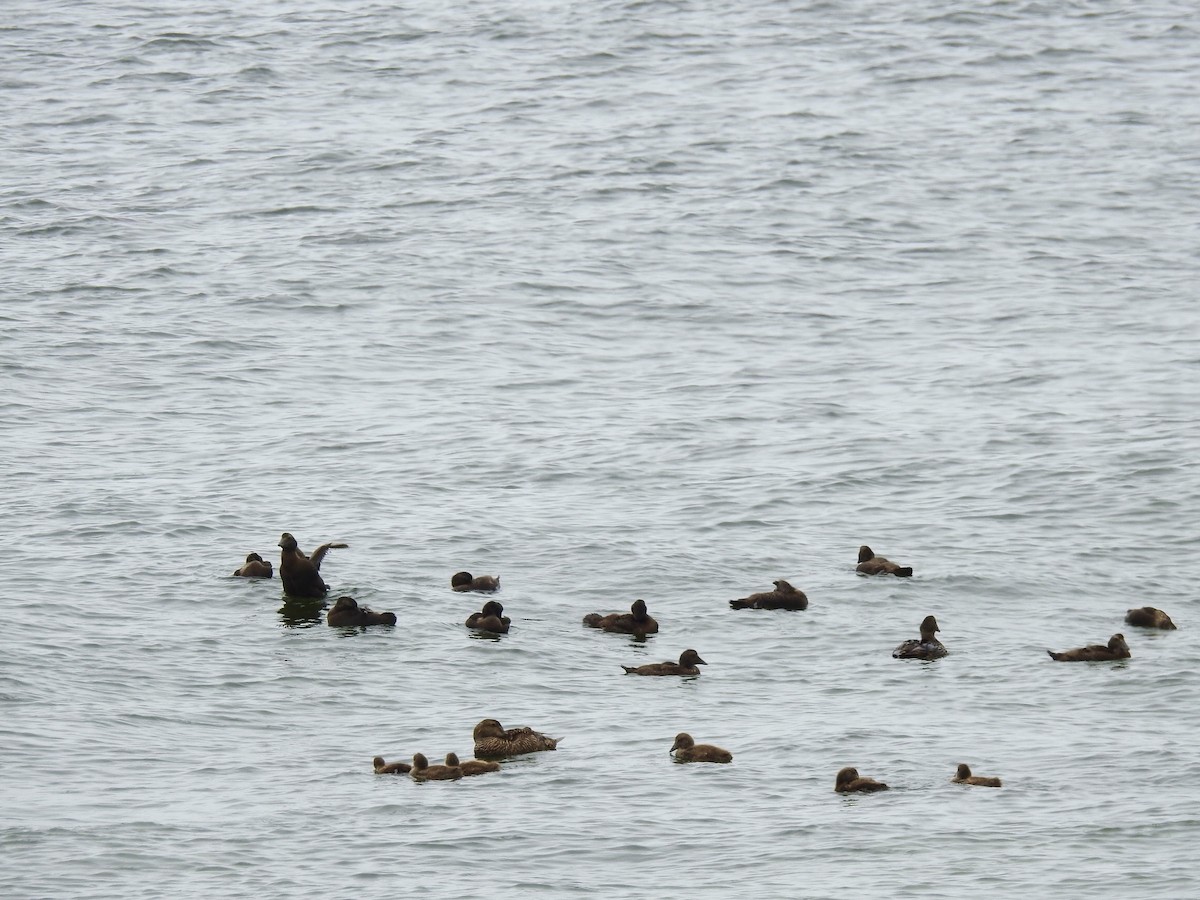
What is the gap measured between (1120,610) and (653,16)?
131 feet

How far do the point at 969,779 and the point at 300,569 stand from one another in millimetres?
9014

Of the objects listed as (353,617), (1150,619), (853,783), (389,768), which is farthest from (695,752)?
(1150,619)

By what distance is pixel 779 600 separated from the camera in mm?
22734

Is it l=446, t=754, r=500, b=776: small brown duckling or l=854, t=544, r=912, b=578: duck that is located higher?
l=854, t=544, r=912, b=578: duck

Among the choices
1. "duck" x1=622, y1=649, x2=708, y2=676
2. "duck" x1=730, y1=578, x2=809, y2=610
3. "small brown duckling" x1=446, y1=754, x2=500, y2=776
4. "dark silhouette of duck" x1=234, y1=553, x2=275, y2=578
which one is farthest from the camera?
"dark silhouette of duck" x1=234, y1=553, x2=275, y2=578

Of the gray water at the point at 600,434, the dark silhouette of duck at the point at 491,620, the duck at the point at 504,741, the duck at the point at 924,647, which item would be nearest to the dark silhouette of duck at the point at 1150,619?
the gray water at the point at 600,434

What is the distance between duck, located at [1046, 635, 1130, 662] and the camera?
20828 mm

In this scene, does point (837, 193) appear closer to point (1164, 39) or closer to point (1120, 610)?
point (1164, 39)

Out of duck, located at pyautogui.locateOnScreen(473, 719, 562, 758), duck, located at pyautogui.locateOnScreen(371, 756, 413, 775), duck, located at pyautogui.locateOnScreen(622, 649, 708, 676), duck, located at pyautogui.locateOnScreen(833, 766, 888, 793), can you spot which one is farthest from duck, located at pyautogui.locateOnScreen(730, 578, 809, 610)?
duck, located at pyautogui.locateOnScreen(371, 756, 413, 775)

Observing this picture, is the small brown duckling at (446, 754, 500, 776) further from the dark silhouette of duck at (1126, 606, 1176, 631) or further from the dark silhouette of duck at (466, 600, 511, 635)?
the dark silhouette of duck at (1126, 606, 1176, 631)

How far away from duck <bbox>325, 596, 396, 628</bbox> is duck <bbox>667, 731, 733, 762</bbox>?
5283mm

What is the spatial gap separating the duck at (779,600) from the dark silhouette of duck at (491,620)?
9.54 ft

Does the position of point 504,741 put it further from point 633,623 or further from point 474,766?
point 633,623

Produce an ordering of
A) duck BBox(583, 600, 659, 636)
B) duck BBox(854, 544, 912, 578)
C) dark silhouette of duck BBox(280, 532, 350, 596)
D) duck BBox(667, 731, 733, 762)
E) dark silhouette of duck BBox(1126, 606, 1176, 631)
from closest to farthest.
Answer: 1. duck BBox(667, 731, 733, 762)
2. duck BBox(583, 600, 659, 636)
3. dark silhouette of duck BBox(1126, 606, 1176, 631)
4. dark silhouette of duck BBox(280, 532, 350, 596)
5. duck BBox(854, 544, 912, 578)
